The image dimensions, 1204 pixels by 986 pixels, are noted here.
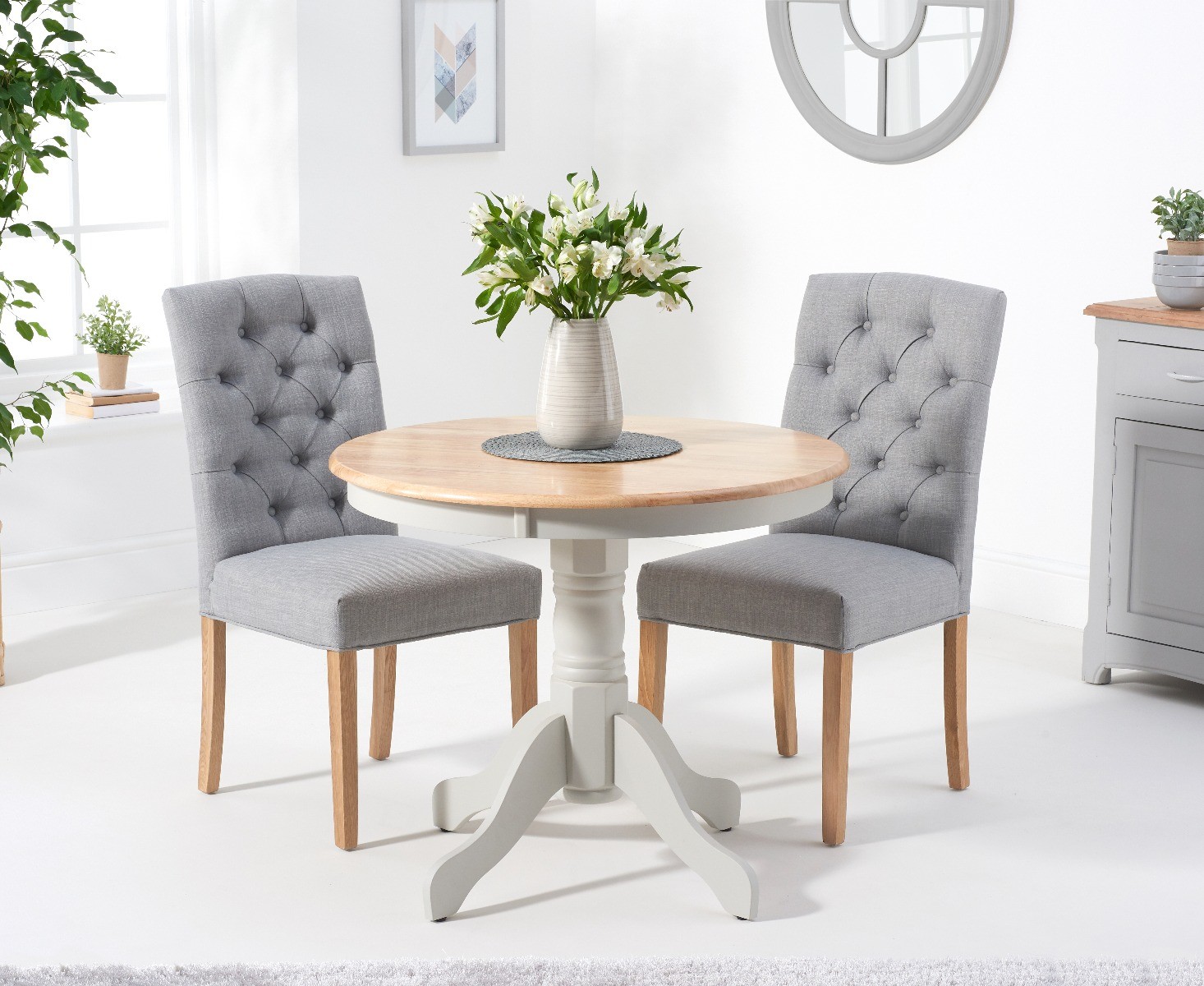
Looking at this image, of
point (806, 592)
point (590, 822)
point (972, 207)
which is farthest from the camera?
point (972, 207)

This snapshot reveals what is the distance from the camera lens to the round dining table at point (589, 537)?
247 centimetres

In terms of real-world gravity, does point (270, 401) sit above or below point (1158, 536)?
above

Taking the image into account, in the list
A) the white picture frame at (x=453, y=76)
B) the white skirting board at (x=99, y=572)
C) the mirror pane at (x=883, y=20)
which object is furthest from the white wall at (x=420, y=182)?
the mirror pane at (x=883, y=20)

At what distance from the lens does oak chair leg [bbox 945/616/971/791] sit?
315 cm

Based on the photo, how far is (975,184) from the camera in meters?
4.43

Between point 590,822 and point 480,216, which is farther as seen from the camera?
point 590,822

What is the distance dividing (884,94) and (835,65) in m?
0.20

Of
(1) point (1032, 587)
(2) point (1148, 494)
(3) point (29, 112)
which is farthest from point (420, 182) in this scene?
(2) point (1148, 494)

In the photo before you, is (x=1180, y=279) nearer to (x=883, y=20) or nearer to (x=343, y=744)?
(x=883, y=20)

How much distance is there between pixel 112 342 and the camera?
446cm

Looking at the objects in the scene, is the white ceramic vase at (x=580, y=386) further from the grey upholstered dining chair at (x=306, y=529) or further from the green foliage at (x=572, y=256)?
the grey upholstered dining chair at (x=306, y=529)

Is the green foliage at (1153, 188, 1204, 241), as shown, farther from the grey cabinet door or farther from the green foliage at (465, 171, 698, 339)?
the green foliage at (465, 171, 698, 339)

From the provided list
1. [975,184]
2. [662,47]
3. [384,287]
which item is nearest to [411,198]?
[384,287]

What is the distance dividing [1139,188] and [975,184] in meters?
0.49
